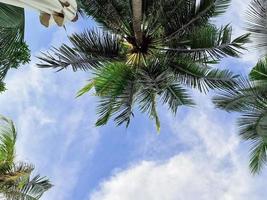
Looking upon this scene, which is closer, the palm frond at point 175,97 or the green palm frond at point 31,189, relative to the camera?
the green palm frond at point 31,189

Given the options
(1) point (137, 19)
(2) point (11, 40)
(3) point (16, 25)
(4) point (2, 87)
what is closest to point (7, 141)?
(4) point (2, 87)

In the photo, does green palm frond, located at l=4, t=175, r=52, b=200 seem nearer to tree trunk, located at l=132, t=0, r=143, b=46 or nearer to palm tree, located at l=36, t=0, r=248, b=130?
palm tree, located at l=36, t=0, r=248, b=130

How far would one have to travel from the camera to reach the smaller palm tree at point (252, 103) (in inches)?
492

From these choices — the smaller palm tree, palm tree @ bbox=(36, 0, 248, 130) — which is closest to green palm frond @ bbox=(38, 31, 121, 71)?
palm tree @ bbox=(36, 0, 248, 130)

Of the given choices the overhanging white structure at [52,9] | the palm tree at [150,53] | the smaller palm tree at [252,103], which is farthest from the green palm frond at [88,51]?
the overhanging white structure at [52,9]

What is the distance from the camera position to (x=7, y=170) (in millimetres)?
11320

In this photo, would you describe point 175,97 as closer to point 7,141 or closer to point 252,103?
point 252,103

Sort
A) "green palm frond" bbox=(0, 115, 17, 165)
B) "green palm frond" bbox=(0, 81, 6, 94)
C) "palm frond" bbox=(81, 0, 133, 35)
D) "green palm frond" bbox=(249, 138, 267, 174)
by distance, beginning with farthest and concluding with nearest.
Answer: "green palm frond" bbox=(249, 138, 267, 174) < "palm frond" bbox=(81, 0, 133, 35) < "green palm frond" bbox=(0, 115, 17, 165) < "green palm frond" bbox=(0, 81, 6, 94)

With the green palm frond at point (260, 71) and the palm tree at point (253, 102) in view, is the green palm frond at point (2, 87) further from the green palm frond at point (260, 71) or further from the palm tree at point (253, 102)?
the green palm frond at point (260, 71)

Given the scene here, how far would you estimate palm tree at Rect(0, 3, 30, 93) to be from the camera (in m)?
8.70

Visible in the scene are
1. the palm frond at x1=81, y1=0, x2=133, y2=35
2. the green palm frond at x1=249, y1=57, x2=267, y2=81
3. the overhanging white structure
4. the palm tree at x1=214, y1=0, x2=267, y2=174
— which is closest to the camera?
the overhanging white structure

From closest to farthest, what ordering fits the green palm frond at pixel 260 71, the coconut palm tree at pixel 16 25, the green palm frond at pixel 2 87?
1. the coconut palm tree at pixel 16 25
2. the green palm frond at pixel 2 87
3. the green palm frond at pixel 260 71

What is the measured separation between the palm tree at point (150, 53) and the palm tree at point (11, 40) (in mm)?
2333

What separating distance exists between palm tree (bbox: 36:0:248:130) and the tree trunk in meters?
0.06
